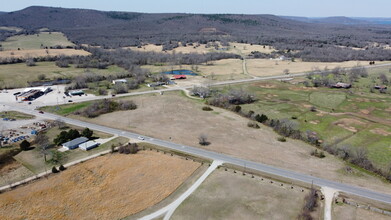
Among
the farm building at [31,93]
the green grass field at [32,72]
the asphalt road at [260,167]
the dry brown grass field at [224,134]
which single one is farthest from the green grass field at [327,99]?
the farm building at [31,93]

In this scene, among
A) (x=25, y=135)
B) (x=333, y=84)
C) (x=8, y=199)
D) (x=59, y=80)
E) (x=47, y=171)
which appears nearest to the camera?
(x=8, y=199)

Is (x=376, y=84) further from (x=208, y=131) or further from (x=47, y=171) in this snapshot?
(x=47, y=171)

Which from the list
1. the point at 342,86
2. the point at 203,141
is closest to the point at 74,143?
the point at 203,141

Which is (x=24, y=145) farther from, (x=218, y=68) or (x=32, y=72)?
(x=218, y=68)

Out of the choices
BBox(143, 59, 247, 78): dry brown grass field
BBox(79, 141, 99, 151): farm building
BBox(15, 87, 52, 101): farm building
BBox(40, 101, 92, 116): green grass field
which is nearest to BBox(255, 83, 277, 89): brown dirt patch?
BBox(143, 59, 247, 78): dry brown grass field

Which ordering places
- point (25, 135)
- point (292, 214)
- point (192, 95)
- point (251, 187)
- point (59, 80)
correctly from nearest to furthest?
point (292, 214) → point (251, 187) → point (25, 135) → point (192, 95) → point (59, 80)

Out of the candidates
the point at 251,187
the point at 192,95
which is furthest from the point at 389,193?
the point at 192,95

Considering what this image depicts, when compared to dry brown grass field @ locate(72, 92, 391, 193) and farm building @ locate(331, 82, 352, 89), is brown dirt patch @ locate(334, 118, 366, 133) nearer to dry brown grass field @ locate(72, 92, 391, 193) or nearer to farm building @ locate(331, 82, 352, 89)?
dry brown grass field @ locate(72, 92, 391, 193)

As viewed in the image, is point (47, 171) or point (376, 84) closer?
point (47, 171)
